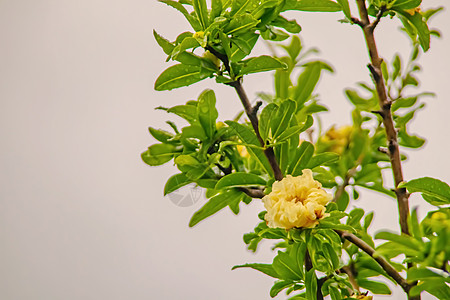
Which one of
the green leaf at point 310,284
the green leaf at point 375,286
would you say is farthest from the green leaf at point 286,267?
the green leaf at point 375,286

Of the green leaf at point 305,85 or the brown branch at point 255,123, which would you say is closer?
the brown branch at point 255,123

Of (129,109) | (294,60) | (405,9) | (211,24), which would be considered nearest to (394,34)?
(129,109)

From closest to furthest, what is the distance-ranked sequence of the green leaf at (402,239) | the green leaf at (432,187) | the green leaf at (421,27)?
the green leaf at (402,239)
the green leaf at (432,187)
the green leaf at (421,27)

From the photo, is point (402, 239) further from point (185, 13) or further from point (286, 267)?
point (185, 13)

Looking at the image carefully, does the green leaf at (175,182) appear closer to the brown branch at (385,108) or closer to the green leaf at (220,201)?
the green leaf at (220,201)

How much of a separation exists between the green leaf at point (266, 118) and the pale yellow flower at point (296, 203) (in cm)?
5

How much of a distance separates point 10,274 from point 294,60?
1.23 meters

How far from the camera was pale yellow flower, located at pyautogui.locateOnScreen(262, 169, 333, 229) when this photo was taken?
469 millimetres

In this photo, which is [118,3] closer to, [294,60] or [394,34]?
[394,34]

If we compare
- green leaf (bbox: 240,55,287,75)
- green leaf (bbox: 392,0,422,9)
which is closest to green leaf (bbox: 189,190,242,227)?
green leaf (bbox: 240,55,287,75)

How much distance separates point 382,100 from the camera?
60 cm

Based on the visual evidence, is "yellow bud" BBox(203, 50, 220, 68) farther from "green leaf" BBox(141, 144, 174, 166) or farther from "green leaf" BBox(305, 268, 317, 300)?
"green leaf" BBox(305, 268, 317, 300)

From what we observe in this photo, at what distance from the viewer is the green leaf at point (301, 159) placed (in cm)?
54

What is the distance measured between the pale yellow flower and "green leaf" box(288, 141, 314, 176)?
0.04m
